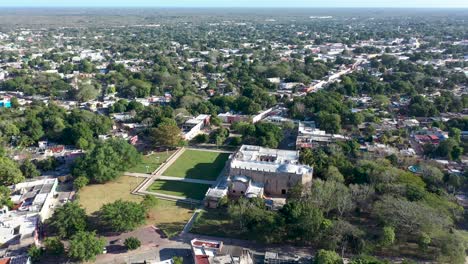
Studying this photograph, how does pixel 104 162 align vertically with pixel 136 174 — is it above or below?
above

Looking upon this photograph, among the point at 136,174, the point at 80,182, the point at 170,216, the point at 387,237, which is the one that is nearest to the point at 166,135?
the point at 136,174

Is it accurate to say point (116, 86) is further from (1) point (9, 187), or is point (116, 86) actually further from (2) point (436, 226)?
(2) point (436, 226)

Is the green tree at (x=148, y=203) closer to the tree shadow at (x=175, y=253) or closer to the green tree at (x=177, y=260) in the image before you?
the tree shadow at (x=175, y=253)

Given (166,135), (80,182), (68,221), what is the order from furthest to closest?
(166,135) < (80,182) < (68,221)

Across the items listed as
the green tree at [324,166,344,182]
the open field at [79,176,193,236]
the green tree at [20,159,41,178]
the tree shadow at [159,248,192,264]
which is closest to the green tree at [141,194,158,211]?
the open field at [79,176,193,236]

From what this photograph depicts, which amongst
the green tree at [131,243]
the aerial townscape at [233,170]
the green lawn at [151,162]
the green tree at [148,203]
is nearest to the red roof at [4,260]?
the aerial townscape at [233,170]

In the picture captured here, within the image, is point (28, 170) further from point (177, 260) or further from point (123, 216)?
point (177, 260)
